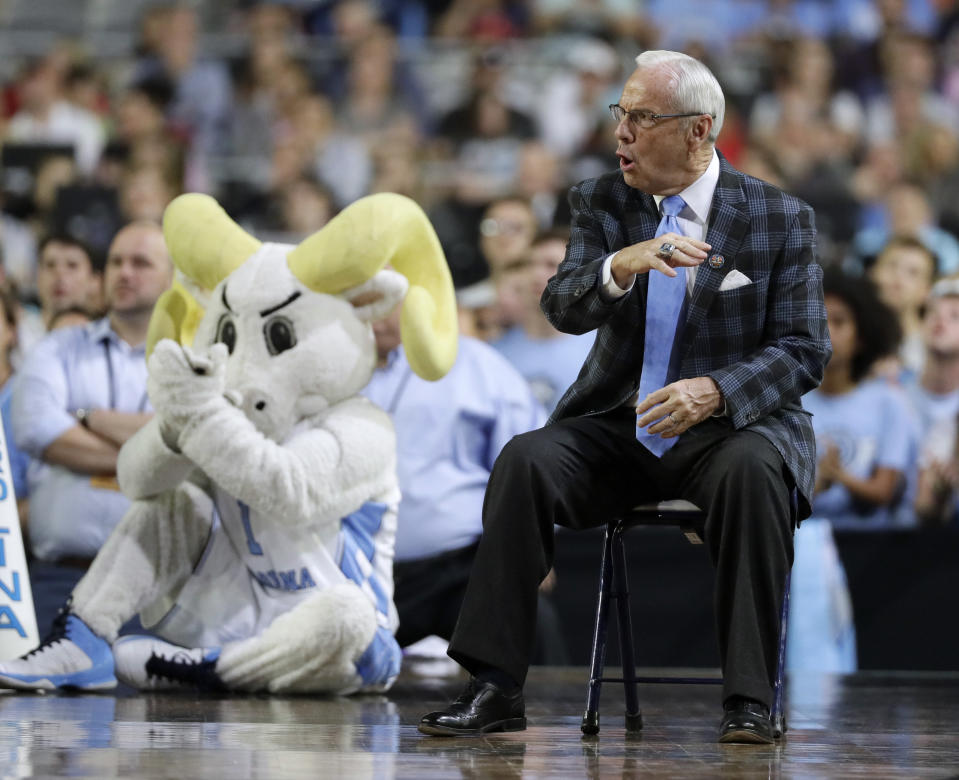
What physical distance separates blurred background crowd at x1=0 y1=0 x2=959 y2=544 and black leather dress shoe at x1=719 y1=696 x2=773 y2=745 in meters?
4.34

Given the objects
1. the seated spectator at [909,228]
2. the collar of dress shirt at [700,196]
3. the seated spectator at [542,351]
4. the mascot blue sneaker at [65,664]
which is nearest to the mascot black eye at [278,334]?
the mascot blue sneaker at [65,664]

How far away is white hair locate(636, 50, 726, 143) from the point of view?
10.2 ft

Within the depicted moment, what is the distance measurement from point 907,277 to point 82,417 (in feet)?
13.3

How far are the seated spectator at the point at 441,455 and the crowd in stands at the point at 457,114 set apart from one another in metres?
1.60

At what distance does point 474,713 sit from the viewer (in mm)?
2949

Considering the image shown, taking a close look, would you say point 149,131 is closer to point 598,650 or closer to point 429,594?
point 429,594

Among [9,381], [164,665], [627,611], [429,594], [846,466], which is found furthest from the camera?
[846,466]

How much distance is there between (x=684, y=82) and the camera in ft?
10.3

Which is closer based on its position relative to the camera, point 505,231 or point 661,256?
point 661,256

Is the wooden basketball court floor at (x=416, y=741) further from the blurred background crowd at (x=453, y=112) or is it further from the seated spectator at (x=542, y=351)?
the blurred background crowd at (x=453, y=112)

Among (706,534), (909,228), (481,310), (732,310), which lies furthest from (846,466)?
(706,534)

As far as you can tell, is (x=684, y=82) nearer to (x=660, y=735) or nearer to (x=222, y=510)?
(x=660, y=735)

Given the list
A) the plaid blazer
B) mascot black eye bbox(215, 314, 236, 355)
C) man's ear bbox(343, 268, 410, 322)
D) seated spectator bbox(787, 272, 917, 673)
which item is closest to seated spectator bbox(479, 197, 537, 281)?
seated spectator bbox(787, 272, 917, 673)

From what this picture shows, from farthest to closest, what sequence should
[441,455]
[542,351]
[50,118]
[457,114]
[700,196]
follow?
[457,114]
[50,118]
[542,351]
[441,455]
[700,196]
